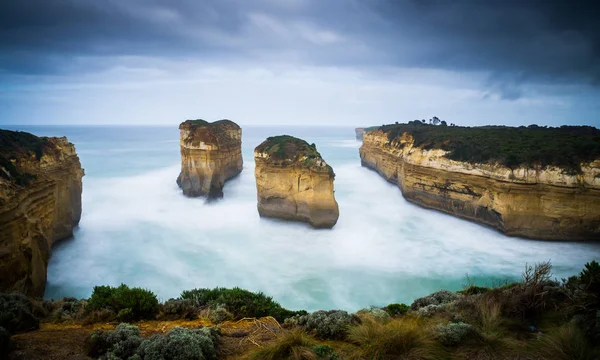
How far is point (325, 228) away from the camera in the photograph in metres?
21.0

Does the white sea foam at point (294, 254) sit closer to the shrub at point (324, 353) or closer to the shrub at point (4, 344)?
the shrub at point (324, 353)

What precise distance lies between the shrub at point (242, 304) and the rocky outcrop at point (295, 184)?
12938 millimetres

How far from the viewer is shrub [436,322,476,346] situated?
4.99 metres

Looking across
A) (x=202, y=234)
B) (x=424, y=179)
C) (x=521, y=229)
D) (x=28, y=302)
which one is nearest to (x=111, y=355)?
(x=28, y=302)

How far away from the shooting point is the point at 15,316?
6.02 metres

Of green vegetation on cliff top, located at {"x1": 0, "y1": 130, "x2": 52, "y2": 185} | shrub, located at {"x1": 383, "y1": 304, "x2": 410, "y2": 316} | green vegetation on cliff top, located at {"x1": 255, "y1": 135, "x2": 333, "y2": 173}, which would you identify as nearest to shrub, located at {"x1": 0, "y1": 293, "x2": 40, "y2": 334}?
green vegetation on cliff top, located at {"x1": 0, "y1": 130, "x2": 52, "y2": 185}

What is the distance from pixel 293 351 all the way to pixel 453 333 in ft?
8.44

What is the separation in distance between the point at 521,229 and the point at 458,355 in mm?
19332

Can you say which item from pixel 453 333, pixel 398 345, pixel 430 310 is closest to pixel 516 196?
pixel 430 310

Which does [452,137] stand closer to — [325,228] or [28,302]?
[325,228]

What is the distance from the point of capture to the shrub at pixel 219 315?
6.86 meters

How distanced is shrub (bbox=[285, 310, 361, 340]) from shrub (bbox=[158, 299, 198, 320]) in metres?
2.20

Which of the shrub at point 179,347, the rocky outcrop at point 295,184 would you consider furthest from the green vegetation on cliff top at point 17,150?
the rocky outcrop at point 295,184

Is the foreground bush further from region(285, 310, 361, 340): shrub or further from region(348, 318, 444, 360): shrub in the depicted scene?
region(285, 310, 361, 340): shrub
